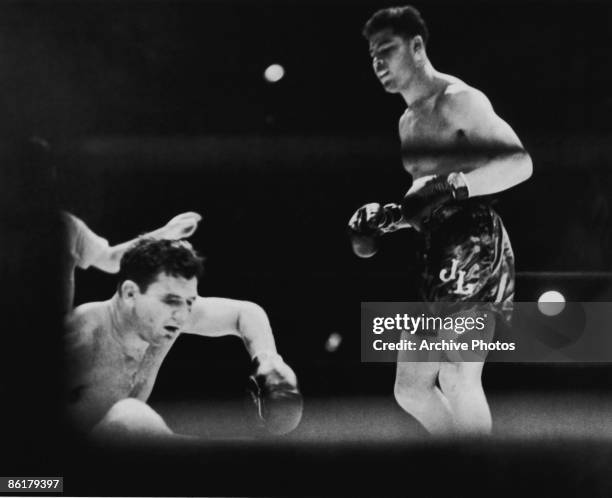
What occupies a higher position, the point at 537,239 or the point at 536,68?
the point at 536,68

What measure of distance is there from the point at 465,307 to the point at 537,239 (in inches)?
13.0

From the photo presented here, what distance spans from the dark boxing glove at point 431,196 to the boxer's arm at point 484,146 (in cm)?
3

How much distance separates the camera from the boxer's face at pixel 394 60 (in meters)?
2.34

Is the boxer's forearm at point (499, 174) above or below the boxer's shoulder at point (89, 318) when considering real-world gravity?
above

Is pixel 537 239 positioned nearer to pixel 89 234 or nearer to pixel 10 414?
pixel 89 234

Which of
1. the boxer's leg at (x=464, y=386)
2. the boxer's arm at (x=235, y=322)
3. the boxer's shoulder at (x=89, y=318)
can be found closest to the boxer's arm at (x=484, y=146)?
the boxer's leg at (x=464, y=386)

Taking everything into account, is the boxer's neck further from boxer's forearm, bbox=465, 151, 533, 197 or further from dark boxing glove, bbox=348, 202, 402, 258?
boxer's forearm, bbox=465, 151, 533, 197

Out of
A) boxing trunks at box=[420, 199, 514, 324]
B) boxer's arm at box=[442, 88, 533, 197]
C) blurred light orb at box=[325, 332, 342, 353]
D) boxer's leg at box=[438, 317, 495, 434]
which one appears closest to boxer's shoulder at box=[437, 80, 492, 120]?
boxer's arm at box=[442, 88, 533, 197]

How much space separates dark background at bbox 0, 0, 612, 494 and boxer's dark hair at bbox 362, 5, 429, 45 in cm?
4

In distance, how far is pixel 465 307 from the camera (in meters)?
2.31

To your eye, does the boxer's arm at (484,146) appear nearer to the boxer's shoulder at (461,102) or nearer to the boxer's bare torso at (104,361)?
the boxer's shoulder at (461,102)

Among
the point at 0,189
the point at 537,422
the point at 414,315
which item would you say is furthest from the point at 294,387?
the point at 0,189

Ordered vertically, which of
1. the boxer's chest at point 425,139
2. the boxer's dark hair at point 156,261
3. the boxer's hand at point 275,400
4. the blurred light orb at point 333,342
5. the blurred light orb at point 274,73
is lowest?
the boxer's hand at point 275,400

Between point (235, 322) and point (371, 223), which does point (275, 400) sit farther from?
point (371, 223)
